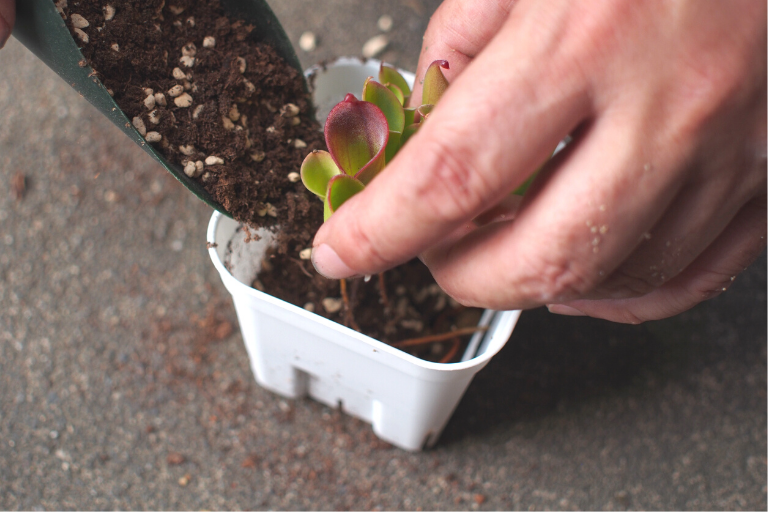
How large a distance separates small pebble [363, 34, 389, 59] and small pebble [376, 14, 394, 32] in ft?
0.08

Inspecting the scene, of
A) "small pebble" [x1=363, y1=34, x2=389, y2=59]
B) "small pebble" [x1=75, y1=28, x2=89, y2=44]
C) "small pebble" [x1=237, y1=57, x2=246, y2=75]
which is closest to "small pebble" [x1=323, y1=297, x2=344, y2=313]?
"small pebble" [x1=237, y1=57, x2=246, y2=75]

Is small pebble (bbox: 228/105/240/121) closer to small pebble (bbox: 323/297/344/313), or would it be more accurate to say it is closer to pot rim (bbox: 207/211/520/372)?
pot rim (bbox: 207/211/520/372)

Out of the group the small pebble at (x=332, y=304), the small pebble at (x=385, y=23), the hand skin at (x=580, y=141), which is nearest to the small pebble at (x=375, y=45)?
the small pebble at (x=385, y=23)

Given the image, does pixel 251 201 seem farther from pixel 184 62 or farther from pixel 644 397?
pixel 644 397

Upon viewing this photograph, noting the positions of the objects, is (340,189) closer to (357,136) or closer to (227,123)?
(357,136)

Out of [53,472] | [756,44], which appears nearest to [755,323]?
[756,44]

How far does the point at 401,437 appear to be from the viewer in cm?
91

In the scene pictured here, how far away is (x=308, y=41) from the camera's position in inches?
50.9

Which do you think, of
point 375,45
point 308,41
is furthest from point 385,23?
point 308,41

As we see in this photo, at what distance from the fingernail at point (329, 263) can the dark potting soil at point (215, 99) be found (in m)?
0.17

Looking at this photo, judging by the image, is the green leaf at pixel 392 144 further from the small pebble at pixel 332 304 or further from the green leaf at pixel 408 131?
the small pebble at pixel 332 304

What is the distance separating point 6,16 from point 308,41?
82cm

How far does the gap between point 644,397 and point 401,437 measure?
47cm

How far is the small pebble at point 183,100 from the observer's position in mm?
625
